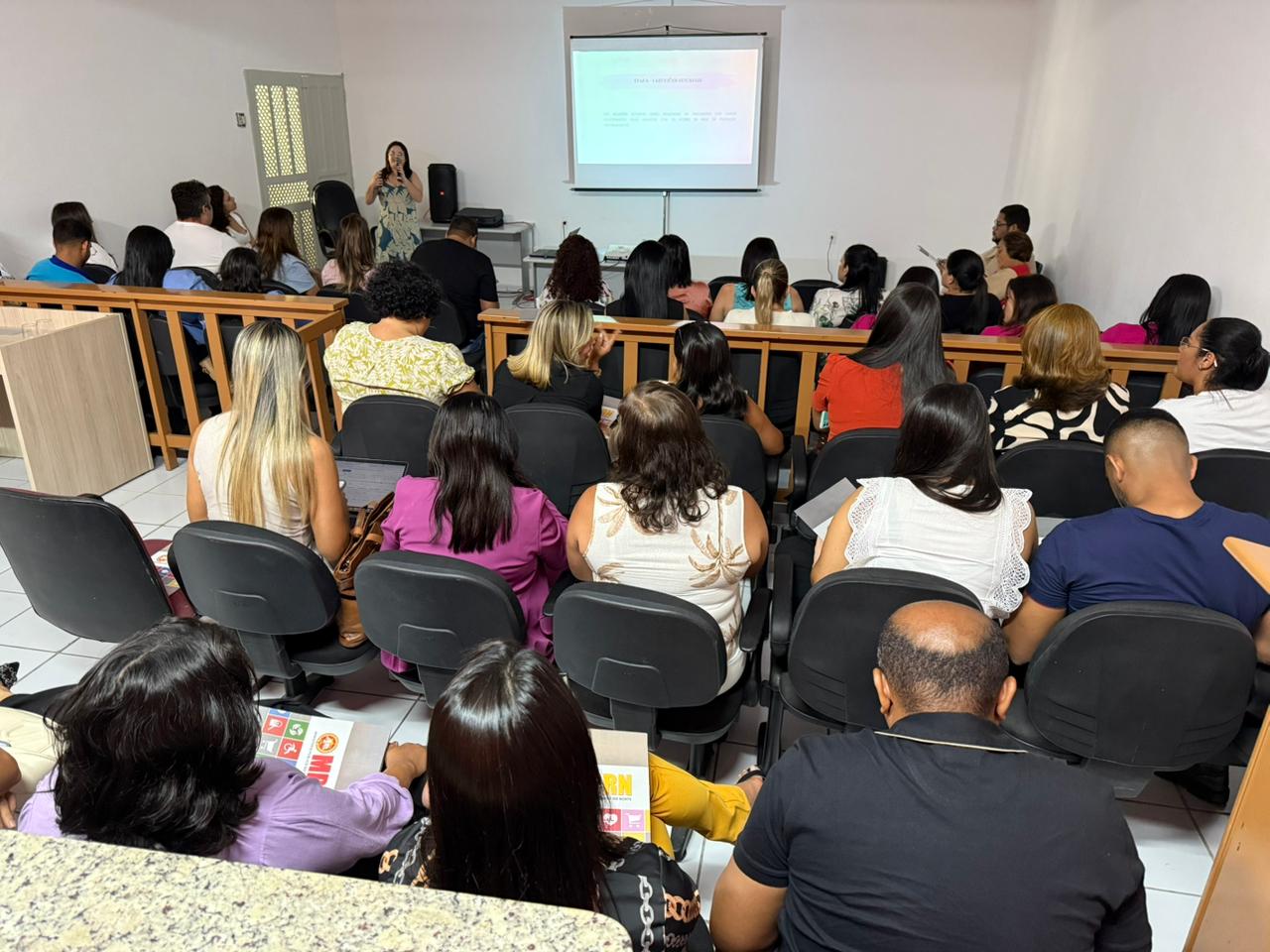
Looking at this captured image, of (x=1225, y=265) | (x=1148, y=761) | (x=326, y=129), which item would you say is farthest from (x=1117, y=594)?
(x=326, y=129)

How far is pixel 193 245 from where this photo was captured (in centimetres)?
536

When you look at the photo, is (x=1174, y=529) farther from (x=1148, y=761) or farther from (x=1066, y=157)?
(x=1066, y=157)

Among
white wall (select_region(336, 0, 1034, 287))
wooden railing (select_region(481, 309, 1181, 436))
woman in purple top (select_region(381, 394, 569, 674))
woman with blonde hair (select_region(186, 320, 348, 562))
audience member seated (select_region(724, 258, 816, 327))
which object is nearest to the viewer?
woman in purple top (select_region(381, 394, 569, 674))

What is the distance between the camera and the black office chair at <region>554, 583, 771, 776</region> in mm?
1875

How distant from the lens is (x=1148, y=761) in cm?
191

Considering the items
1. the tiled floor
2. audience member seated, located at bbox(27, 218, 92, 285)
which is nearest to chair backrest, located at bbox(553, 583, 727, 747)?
the tiled floor

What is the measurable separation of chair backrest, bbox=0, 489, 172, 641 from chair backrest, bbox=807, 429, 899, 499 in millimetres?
2122

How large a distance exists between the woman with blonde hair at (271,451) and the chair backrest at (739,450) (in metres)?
1.29

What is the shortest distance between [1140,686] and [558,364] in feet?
7.41

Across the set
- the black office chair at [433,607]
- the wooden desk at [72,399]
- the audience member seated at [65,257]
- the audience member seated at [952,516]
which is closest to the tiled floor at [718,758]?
the wooden desk at [72,399]

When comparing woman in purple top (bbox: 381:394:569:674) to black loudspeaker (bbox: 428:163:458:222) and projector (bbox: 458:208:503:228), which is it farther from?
black loudspeaker (bbox: 428:163:458:222)

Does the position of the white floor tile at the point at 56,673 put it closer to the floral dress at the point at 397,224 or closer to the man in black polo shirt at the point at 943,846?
the man in black polo shirt at the point at 943,846

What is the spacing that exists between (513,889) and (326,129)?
29.3 ft

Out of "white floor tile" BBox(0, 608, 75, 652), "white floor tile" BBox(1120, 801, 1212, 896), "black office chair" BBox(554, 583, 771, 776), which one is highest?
"black office chair" BBox(554, 583, 771, 776)
